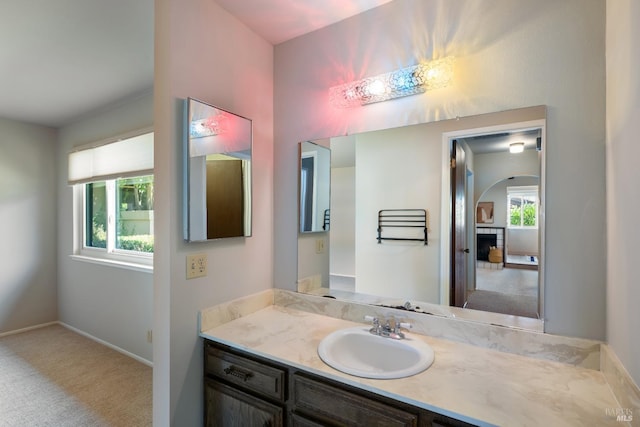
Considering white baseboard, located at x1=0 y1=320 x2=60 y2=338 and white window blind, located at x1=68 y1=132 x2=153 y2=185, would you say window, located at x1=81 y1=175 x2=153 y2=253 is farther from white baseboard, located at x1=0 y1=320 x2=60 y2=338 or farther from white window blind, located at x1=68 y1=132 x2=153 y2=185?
white baseboard, located at x1=0 y1=320 x2=60 y2=338

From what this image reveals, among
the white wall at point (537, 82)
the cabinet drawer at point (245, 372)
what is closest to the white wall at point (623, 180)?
the white wall at point (537, 82)

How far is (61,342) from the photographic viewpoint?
10.4 ft

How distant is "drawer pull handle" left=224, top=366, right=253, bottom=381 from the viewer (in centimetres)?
126

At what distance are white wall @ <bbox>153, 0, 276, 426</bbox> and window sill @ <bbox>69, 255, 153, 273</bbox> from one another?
57.7 inches

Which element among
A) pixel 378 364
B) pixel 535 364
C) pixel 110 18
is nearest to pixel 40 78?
pixel 110 18

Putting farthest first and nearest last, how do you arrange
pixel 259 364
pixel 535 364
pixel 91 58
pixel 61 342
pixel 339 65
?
pixel 61 342
pixel 91 58
pixel 339 65
pixel 259 364
pixel 535 364

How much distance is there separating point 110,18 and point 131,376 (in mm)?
2698

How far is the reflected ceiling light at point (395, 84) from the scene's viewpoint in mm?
1336

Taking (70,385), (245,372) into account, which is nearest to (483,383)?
(245,372)

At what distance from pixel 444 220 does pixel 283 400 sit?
1.10m

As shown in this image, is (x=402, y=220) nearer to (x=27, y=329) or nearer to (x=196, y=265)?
(x=196, y=265)

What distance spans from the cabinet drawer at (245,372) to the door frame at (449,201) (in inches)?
33.1

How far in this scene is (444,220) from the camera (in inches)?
57.9

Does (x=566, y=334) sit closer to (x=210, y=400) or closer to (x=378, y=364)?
(x=378, y=364)
